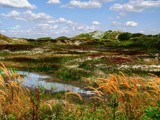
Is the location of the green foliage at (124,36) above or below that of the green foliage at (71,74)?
above

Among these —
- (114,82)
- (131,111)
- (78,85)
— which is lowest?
(78,85)

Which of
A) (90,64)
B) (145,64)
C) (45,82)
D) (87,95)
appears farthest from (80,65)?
(87,95)

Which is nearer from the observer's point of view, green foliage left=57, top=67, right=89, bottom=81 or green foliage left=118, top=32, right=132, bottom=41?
green foliage left=57, top=67, right=89, bottom=81

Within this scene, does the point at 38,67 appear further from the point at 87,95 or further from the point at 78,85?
the point at 87,95

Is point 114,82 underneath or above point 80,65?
above

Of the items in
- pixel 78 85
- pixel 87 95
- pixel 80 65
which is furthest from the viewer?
pixel 80 65

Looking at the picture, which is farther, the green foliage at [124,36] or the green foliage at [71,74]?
the green foliage at [124,36]

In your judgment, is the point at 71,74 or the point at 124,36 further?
the point at 124,36

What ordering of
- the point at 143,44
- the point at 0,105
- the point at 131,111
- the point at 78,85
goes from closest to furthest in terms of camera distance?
the point at 0,105 < the point at 131,111 < the point at 78,85 < the point at 143,44

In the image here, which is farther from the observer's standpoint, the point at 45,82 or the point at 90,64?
the point at 90,64

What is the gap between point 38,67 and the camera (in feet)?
151

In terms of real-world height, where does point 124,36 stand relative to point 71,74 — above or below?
above

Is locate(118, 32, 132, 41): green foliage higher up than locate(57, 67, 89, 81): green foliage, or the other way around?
locate(118, 32, 132, 41): green foliage

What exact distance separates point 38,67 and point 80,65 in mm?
5282
